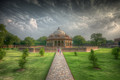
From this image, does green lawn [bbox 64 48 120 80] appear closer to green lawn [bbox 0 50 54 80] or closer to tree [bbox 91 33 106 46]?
green lawn [bbox 0 50 54 80]

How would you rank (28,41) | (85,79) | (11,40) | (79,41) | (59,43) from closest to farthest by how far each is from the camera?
1. (85,79)
2. (11,40)
3. (59,43)
4. (28,41)
5. (79,41)

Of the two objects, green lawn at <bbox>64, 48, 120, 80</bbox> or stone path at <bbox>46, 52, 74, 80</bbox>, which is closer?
stone path at <bbox>46, 52, 74, 80</bbox>

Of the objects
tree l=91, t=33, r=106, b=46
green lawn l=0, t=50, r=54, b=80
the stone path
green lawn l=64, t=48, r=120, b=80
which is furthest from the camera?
tree l=91, t=33, r=106, b=46

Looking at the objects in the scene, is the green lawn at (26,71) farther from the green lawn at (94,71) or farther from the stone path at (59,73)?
the green lawn at (94,71)

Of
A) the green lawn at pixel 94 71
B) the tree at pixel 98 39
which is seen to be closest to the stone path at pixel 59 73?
the green lawn at pixel 94 71

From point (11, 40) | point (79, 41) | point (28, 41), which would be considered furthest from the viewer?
point (79, 41)

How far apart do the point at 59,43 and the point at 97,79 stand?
44.3 m

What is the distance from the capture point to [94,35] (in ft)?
214

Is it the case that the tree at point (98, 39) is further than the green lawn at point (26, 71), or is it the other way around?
the tree at point (98, 39)

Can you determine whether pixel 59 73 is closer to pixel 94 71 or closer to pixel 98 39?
pixel 94 71

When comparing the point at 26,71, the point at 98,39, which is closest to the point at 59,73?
the point at 26,71

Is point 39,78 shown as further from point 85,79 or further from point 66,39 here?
point 66,39

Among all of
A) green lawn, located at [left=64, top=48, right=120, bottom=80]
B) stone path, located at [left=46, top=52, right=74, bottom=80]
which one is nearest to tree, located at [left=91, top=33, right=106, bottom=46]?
green lawn, located at [left=64, top=48, right=120, bottom=80]

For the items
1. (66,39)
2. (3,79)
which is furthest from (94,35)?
(3,79)
